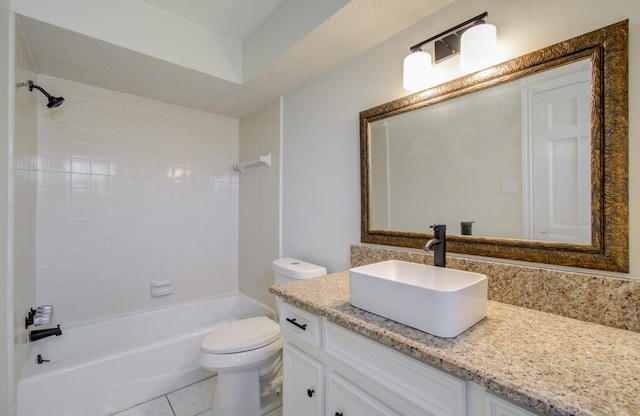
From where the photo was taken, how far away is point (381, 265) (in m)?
1.21

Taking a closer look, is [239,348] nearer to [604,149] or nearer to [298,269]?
[298,269]

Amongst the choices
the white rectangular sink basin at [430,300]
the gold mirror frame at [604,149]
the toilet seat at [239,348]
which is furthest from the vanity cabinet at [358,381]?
the gold mirror frame at [604,149]

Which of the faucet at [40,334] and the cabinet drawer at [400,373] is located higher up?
the cabinet drawer at [400,373]

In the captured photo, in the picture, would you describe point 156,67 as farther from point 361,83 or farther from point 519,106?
point 519,106

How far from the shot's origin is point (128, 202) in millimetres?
2219

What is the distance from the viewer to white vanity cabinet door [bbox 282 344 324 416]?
1037mm

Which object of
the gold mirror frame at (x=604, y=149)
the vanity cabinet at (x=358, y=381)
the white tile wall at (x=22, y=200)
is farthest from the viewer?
the white tile wall at (x=22, y=200)

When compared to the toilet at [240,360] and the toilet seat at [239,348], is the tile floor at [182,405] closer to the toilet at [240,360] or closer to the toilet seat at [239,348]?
the toilet at [240,360]

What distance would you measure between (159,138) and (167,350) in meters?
1.62

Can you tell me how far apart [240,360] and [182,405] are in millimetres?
602

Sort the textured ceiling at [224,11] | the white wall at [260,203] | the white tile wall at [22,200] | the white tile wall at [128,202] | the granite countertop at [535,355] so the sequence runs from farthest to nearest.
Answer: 1. the white wall at [260,203]
2. the white tile wall at [128,202]
3. the textured ceiling at [224,11]
4. the white tile wall at [22,200]
5. the granite countertop at [535,355]

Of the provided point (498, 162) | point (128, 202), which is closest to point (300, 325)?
point (498, 162)

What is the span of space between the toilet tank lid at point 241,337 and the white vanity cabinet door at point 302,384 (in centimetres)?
40

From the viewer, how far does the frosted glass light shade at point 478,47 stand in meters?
1.04
